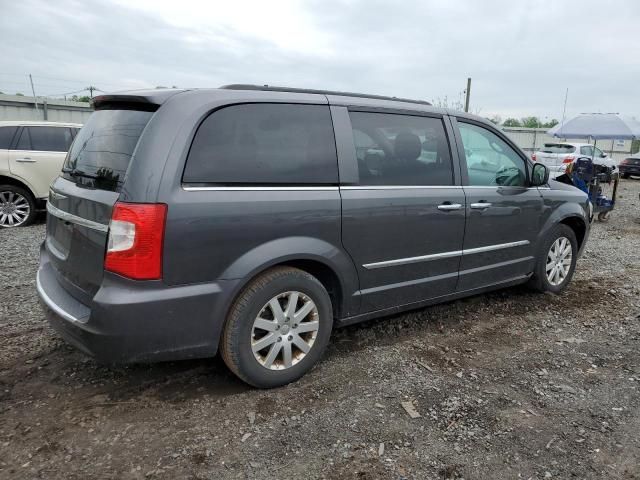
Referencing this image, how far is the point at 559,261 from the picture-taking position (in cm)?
478

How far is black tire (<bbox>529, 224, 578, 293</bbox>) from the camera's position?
14.9 ft

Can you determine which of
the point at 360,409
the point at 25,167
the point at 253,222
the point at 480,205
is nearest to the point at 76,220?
the point at 253,222

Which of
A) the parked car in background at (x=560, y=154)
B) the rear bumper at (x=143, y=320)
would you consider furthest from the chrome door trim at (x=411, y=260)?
the parked car in background at (x=560, y=154)

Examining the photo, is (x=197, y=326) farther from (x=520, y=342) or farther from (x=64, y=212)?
(x=520, y=342)

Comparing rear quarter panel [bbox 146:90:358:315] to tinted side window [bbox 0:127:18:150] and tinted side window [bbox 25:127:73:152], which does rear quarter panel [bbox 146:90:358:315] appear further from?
tinted side window [bbox 0:127:18:150]

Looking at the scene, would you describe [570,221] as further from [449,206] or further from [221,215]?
[221,215]

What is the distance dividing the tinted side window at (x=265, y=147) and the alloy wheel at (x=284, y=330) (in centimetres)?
72

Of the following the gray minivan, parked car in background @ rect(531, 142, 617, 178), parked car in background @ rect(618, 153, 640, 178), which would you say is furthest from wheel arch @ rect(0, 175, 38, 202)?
parked car in background @ rect(618, 153, 640, 178)

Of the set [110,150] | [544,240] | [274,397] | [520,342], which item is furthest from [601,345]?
[110,150]

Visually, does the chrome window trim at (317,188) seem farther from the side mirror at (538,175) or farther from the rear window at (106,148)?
the side mirror at (538,175)

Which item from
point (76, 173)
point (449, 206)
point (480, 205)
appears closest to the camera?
point (76, 173)

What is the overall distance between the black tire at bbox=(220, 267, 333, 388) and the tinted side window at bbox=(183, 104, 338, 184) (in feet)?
1.88

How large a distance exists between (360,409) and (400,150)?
5.77 ft

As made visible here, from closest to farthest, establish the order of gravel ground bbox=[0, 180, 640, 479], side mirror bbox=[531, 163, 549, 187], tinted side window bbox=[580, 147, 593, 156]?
1. gravel ground bbox=[0, 180, 640, 479]
2. side mirror bbox=[531, 163, 549, 187]
3. tinted side window bbox=[580, 147, 593, 156]
